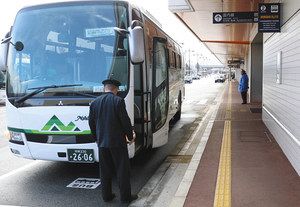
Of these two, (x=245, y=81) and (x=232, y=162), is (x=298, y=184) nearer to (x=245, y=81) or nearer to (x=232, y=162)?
(x=232, y=162)

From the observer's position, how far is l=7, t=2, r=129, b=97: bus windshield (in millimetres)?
6520

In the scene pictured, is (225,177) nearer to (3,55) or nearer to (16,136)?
(16,136)

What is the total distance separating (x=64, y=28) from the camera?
6.70 m

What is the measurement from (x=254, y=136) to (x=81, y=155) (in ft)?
20.6

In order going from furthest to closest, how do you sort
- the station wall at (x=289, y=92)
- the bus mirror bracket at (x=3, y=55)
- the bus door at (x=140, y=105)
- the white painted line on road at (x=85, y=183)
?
the station wall at (x=289, y=92) → the bus door at (x=140, y=105) → the bus mirror bracket at (x=3, y=55) → the white painted line on road at (x=85, y=183)

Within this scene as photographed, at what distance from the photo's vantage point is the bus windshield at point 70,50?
6520 millimetres

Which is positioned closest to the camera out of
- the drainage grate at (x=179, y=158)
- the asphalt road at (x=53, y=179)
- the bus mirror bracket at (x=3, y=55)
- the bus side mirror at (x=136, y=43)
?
the asphalt road at (x=53, y=179)

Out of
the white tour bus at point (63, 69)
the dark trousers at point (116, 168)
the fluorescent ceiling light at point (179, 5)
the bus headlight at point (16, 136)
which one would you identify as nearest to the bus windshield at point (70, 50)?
the white tour bus at point (63, 69)

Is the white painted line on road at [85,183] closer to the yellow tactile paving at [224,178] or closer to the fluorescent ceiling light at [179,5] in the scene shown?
the yellow tactile paving at [224,178]

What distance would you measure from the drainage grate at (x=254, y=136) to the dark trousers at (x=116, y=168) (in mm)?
5589

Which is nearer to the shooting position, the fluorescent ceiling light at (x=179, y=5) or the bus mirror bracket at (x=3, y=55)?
the bus mirror bracket at (x=3, y=55)

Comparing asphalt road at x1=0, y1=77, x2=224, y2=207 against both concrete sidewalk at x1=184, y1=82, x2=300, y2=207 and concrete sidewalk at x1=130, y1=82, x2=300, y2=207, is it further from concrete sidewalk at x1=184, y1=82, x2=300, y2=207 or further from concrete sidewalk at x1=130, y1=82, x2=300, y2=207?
concrete sidewalk at x1=184, y1=82, x2=300, y2=207

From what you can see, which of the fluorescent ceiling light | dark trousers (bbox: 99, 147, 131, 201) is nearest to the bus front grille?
dark trousers (bbox: 99, 147, 131, 201)

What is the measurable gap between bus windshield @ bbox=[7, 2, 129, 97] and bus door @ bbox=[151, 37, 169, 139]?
4.88 feet
